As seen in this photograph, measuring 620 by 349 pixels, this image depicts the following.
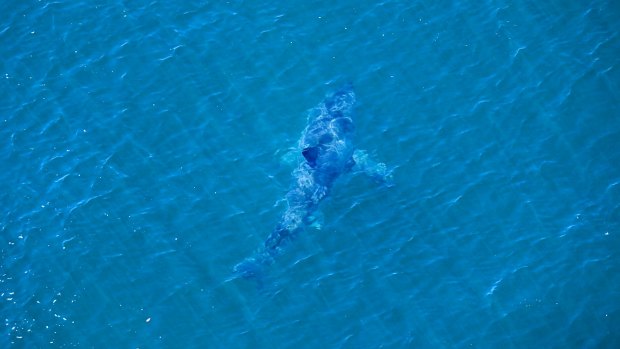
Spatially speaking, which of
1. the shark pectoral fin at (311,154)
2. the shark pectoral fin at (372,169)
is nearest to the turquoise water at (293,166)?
the shark pectoral fin at (372,169)

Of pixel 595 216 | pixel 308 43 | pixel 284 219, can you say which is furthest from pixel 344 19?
pixel 595 216

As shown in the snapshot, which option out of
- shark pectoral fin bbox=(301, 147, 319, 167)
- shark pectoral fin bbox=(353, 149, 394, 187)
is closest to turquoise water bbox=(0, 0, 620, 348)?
shark pectoral fin bbox=(353, 149, 394, 187)

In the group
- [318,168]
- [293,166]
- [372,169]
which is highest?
[293,166]

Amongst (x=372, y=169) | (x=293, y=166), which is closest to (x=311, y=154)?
(x=293, y=166)

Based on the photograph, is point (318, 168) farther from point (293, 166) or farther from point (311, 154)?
point (293, 166)

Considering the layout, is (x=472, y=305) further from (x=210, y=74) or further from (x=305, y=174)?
(x=210, y=74)

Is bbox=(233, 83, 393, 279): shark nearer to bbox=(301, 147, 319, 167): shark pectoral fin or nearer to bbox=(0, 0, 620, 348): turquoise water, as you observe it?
bbox=(301, 147, 319, 167): shark pectoral fin

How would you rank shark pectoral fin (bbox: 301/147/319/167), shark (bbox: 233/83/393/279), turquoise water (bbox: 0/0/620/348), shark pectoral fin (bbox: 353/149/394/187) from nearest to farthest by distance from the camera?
turquoise water (bbox: 0/0/620/348) < shark (bbox: 233/83/393/279) < shark pectoral fin (bbox: 301/147/319/167) < shark pectoral fin (bbox: 353/149/394/187)
